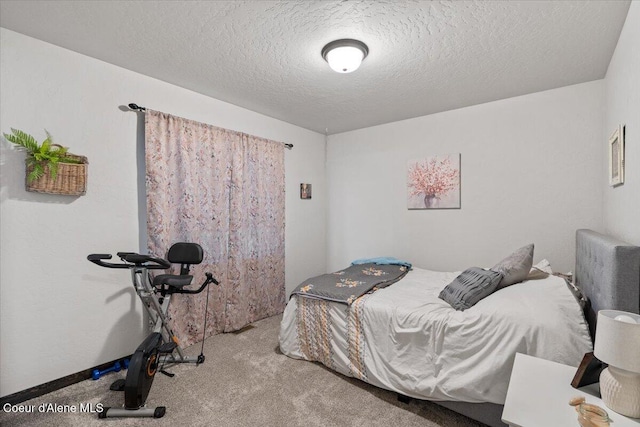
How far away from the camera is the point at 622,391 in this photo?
3.35ft

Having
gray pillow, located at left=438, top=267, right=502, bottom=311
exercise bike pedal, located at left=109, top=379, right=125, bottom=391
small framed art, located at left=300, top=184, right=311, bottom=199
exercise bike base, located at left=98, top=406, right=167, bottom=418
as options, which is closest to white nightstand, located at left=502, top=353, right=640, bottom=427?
gray pillow, located at left=438, top=267, right=502, bottom=311

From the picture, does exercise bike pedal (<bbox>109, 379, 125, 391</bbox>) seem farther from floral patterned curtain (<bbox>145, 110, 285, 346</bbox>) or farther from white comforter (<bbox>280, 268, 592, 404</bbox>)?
white comforter (<bbox>280, 268, 592, 404</bbox>)

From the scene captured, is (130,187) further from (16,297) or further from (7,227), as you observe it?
(16,297)

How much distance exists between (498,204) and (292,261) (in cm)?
256

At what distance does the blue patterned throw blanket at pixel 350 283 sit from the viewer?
2445 mm

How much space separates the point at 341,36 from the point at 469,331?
6.82ft

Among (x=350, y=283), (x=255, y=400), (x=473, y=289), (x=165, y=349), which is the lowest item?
(x=255, y=400)

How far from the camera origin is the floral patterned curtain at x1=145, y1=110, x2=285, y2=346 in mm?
2680

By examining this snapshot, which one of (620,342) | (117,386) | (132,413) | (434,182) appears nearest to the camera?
(620,342)

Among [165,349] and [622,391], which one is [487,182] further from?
[165,349]

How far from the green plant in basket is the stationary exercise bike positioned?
2.17ft

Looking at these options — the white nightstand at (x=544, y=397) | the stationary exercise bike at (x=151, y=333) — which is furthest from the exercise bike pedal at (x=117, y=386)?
the white nightstand at (x=544, y=397)

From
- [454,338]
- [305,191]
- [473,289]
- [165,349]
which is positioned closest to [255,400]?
[165,349]

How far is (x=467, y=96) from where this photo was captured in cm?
310
